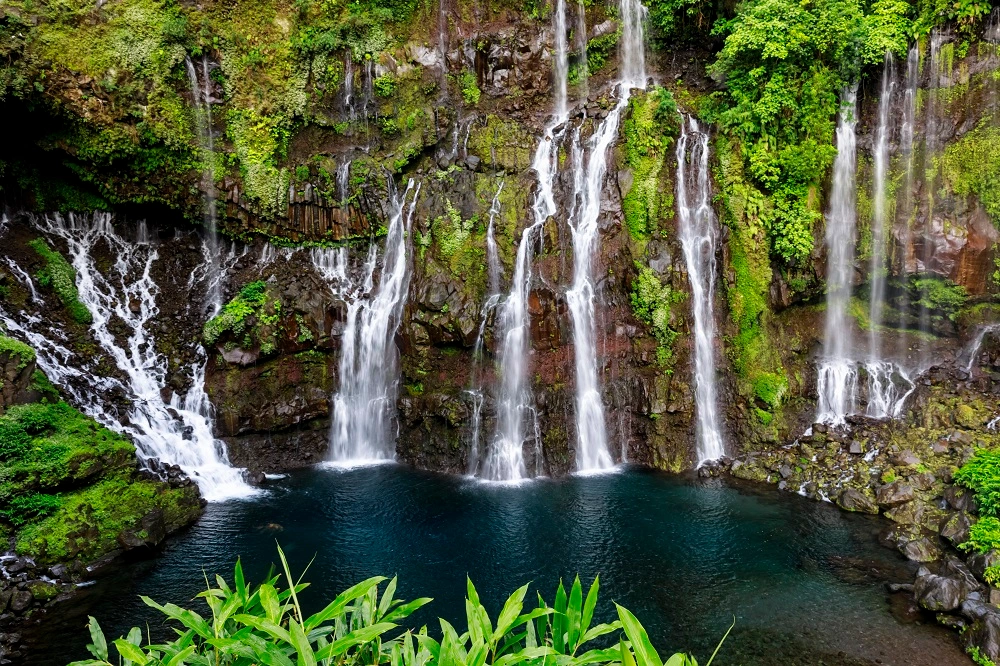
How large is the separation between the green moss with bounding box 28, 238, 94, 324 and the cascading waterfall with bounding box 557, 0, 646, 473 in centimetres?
1229

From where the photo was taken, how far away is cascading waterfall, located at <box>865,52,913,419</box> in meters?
15.9

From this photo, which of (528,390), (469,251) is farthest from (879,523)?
(469,251)

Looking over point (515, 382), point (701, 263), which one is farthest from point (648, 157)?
point (515, 382)

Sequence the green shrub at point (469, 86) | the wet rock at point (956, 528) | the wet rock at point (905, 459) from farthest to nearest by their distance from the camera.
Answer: the green shrub at point (469, 86) → the wet rock at point (905, 459) → the wet rock at point (956, 528)

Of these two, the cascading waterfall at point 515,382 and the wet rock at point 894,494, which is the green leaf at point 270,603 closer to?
the cascading waterfall at point 515,382

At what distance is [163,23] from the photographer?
17.6m

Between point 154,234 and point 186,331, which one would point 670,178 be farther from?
point 154,234

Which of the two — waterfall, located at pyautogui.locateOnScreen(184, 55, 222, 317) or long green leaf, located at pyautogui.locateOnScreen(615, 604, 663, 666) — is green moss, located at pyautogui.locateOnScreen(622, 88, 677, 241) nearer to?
waterfall, located at pyautogui.locateOnScreen(184, 55, 222, 317)

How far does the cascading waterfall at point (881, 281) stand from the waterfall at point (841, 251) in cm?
55

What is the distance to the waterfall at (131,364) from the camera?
47.1 ft

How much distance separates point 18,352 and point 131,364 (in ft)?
11.3

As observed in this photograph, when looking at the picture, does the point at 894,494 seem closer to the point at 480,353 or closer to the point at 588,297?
the point at 588,297

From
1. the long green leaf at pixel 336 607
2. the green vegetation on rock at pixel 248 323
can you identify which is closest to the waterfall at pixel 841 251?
the green vegetation on rock at pixel 248 323

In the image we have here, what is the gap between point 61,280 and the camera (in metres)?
16.0
